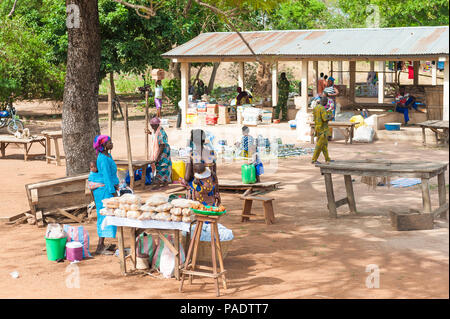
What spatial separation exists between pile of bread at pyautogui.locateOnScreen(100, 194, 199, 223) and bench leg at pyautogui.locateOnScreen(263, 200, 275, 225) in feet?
10.4

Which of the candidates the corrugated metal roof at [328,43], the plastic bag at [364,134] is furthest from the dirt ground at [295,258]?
the corrugated metal roof at [328,43]

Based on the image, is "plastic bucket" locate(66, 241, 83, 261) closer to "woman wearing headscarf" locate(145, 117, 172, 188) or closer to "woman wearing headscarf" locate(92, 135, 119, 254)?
"woman wearing headscarf" locate(92, 135, 119, 254)

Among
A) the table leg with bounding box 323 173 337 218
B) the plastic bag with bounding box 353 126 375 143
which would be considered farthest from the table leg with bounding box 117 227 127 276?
the plastic bag with bounding box 353 126 375 143

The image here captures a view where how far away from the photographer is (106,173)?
873 cm

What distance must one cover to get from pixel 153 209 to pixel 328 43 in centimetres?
1624

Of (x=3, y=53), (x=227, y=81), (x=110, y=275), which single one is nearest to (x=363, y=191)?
(x=110, y=275)

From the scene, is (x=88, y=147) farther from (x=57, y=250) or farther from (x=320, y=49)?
(x=320, y=49)

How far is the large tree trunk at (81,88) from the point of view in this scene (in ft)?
40.8

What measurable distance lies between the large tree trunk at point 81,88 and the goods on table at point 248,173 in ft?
9.91

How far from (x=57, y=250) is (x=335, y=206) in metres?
4.69

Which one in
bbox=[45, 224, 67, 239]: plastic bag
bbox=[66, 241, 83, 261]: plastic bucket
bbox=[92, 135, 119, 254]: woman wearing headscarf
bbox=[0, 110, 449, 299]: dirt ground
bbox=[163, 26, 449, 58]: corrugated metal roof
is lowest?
bbox=[0, 110, 449, 299]: dirt ground

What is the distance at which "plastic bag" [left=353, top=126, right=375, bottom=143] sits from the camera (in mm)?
20453

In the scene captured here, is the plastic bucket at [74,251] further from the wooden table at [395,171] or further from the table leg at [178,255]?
the wooden table at [395,171]

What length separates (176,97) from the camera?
31.2 metres
